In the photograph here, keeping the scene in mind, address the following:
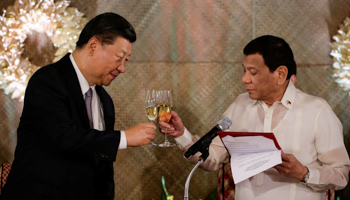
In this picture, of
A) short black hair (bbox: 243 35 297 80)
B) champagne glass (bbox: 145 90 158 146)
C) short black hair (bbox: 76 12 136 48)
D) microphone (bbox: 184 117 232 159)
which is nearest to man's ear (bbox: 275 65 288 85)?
short black hair (bbox: 243 35 297 80)

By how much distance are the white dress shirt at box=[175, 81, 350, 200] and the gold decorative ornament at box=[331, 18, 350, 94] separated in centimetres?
180

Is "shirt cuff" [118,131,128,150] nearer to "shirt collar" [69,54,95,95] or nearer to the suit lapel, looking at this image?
the suit lapel

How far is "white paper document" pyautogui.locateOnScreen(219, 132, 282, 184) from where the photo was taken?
5.67 feet

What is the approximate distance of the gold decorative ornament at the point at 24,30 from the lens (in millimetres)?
3561

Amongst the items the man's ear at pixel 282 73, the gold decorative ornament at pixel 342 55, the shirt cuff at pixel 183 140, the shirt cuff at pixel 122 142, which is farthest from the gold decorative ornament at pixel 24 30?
the gold decorative ornament at pixel 342 55

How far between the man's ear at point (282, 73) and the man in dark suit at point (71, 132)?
0.84m

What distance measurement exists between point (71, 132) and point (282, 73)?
128 cm

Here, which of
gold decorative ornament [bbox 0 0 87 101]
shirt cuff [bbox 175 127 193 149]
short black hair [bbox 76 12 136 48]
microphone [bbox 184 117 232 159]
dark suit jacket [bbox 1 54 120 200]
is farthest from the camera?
gold decorative ornament [bbox 0 0 87 101]

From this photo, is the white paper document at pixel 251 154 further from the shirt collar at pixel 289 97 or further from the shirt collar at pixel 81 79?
the shirt collar at pixel 81 79

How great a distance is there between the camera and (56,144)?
1788 millimetres

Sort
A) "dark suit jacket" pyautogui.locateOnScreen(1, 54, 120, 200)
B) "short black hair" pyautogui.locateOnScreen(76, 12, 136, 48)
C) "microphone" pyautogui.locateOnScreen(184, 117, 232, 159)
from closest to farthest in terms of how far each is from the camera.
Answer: "microphone" pyautogui.locateOnScreen(184, 117, 232, 159)
"dark suit jacket" pyautogui.locateOnScreen(1, 54, 120, 200)
"short black hair" pyautogui.locateOnScreen(76, 12, 136, 48)

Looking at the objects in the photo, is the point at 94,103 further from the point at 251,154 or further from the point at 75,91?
the point at 251,154

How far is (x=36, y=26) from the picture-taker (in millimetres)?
3604

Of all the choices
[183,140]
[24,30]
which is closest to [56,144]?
[183,140]
